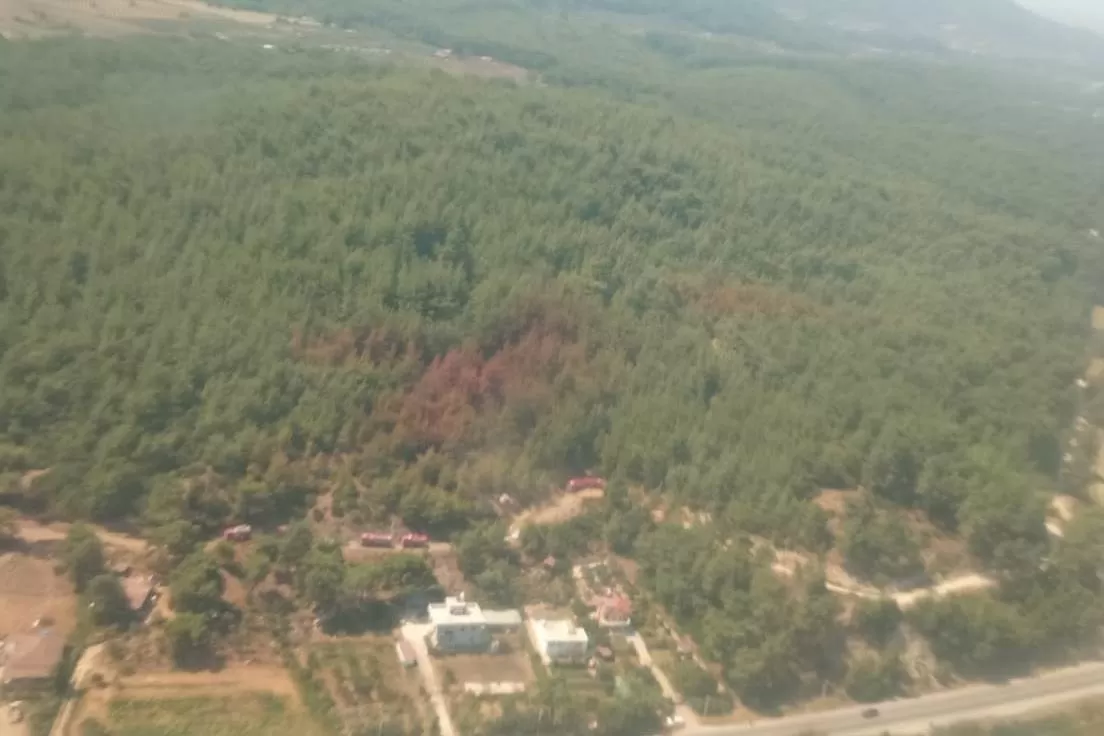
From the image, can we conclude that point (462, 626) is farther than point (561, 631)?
No

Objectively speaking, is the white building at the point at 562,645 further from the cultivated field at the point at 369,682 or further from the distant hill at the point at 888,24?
the distant hill at the point at 888,24

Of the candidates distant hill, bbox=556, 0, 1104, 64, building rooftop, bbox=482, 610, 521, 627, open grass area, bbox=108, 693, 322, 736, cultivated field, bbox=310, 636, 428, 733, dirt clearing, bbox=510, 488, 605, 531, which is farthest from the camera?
distant hill, bbox=556, 0, 1104, 64

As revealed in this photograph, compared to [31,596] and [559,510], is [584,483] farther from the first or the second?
[31,596]

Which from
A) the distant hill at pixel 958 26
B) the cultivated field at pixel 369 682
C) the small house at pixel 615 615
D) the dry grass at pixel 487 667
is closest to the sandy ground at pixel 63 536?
the cultivated field at pixel 369 682

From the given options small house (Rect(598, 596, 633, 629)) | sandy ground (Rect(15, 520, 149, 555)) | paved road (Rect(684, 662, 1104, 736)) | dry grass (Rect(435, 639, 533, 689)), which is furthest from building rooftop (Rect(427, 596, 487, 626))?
sandy ground (Rect(15, 520, 149, 555))

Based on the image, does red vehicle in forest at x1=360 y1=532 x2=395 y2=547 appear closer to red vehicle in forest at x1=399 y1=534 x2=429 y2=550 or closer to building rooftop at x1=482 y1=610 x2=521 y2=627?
red vehicle in forest at x1=399 y1=534 x2=429 y2=550

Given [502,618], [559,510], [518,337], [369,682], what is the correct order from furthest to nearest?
[518,337]
[559,510]
[502,618]
[369,682]

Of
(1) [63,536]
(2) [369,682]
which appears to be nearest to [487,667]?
(2) [369,682]
